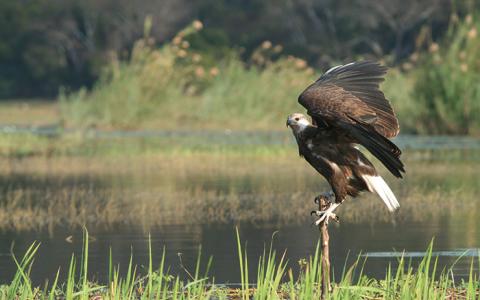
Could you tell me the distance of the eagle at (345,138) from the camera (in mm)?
7594

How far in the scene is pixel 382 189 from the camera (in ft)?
26.1

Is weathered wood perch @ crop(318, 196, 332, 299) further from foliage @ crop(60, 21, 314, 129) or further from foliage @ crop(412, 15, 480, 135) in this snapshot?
foliage @ crop(60, 21, 314, 129)

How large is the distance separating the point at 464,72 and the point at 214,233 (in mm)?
11379

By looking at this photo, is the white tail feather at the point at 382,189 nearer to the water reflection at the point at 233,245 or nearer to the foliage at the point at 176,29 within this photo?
the water reflection at the point at 233,245

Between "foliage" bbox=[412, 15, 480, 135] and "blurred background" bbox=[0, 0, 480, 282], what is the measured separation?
0.02 m

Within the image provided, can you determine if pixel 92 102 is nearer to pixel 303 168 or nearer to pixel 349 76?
pixel 303 168

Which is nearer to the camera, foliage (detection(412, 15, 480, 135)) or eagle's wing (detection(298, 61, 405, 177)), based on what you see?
eagle's wing (detection(298, 61, 405, 177))

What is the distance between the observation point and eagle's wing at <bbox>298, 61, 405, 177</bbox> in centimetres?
751

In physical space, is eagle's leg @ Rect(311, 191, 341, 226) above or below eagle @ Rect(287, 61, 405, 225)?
below

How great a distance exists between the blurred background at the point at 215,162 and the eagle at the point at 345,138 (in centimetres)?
145

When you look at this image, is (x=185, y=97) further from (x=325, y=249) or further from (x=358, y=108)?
(x=325, y=249)

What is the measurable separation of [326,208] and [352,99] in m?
1.02

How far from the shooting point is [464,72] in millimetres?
22422

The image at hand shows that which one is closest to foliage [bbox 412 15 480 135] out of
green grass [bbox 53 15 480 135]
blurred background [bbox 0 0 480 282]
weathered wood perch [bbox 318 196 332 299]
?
blurred background [bbox 0 0 480 282]
